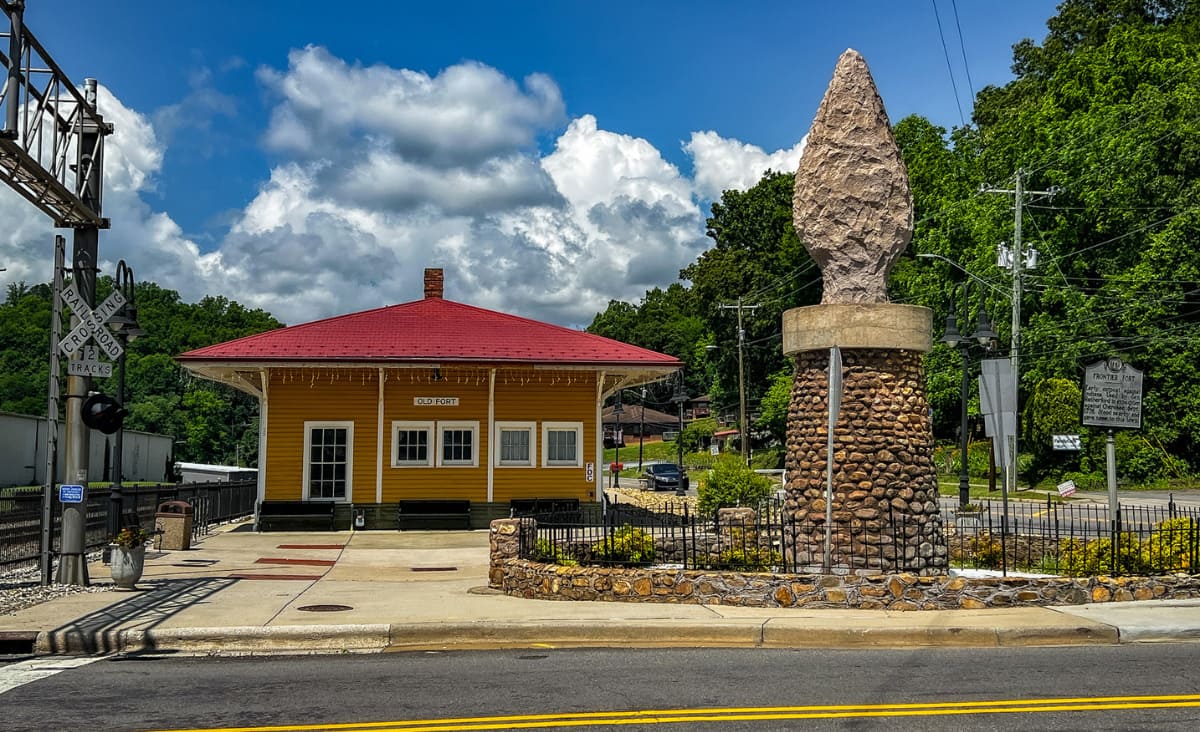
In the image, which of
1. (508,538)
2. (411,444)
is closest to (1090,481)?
(411,444)

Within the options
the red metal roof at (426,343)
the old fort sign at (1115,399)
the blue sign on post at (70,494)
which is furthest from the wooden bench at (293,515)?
the old fort sign at (1115,399)

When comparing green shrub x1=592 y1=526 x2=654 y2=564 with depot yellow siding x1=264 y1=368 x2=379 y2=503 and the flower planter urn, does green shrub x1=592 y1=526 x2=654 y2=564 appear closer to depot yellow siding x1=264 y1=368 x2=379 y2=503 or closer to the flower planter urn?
the flower planter urn

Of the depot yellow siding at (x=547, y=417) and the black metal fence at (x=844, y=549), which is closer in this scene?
the black metal fence at (x=844, y=549)

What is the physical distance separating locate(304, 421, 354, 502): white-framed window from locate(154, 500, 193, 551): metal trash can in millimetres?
4894

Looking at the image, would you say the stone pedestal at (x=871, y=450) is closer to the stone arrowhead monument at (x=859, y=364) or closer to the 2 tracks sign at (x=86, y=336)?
the stone arrowhead monument at (x=859, y=364)

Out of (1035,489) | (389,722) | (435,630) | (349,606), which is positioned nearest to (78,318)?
(349,606)

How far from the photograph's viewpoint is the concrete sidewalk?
10.8m

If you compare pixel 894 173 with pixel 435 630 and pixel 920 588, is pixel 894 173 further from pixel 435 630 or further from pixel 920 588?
pixel 435 630

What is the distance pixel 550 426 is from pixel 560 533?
11323 millimetres

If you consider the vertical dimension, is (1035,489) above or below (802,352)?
below

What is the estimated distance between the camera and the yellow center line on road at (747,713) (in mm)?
7137

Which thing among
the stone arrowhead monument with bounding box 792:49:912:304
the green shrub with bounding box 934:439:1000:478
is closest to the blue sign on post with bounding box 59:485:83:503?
the stone arrowhead monument with bounding box 792:49:912:304

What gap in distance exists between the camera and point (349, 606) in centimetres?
1301

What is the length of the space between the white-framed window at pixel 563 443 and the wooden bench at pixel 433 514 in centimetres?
246
